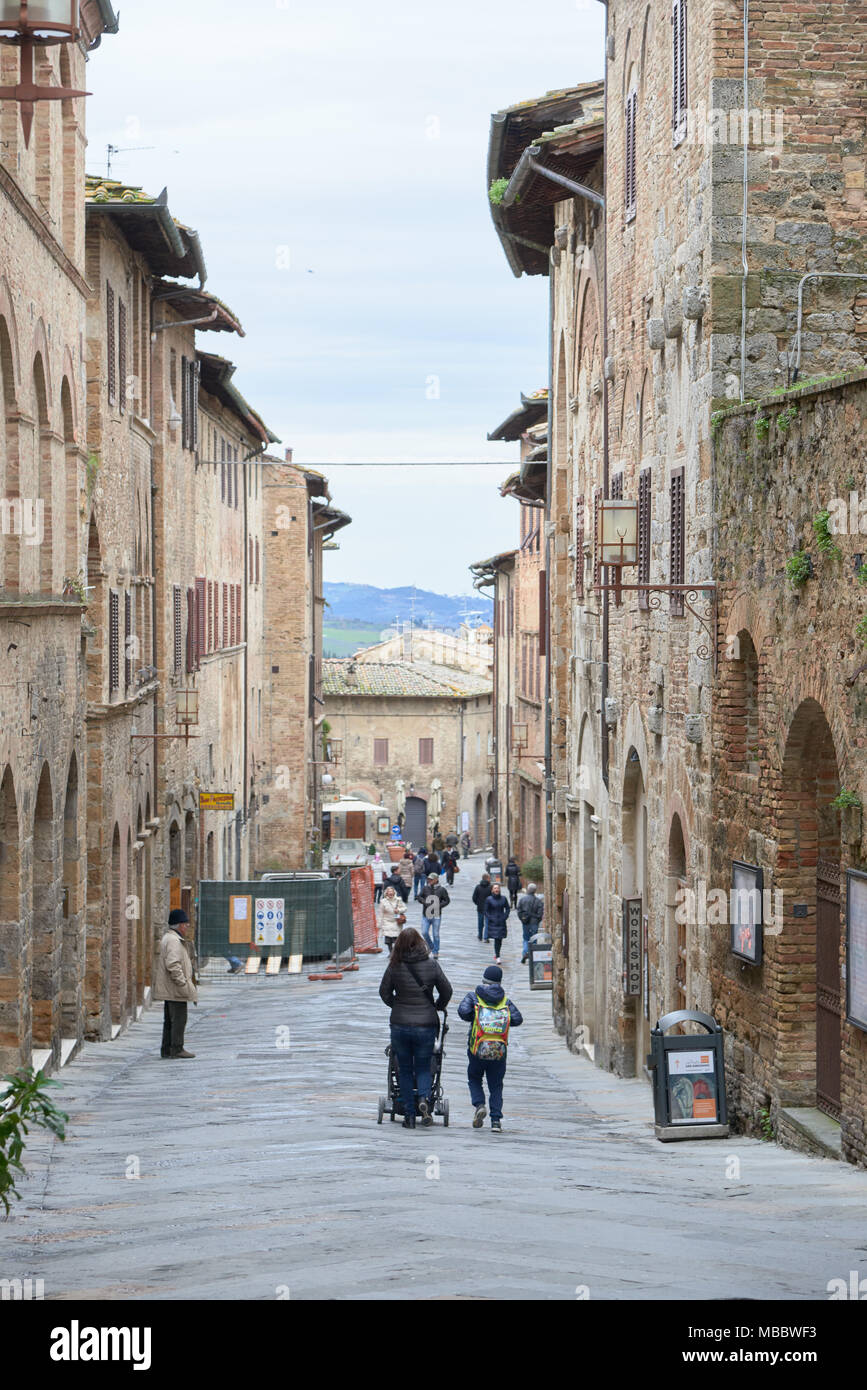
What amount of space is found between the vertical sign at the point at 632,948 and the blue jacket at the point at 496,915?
1309 centimetres

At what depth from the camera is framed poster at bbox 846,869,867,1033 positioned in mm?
10841

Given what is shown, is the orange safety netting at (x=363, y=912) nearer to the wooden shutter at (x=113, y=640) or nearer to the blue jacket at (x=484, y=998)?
the wooden shutter at (x=113, y=640)

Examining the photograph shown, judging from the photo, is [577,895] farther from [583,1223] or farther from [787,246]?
[583,1223]

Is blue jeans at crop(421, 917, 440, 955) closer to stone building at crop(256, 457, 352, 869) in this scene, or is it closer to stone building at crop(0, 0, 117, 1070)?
stone building at crop(0, 0, 117, 1070)

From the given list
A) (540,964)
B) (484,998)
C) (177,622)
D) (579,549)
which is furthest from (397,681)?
(484,998)

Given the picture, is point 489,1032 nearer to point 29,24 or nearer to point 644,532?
point 644,532

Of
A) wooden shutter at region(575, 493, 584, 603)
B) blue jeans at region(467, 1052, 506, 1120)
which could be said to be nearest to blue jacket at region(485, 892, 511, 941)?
wooden shutter at region(575, 493, 584, 603)

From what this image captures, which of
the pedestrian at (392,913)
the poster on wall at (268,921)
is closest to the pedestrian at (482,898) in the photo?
the poster on wall at (268,921)

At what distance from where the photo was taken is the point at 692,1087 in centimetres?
1374

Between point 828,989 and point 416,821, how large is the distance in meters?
66.8

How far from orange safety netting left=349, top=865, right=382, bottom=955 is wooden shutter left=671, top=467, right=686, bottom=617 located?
17363 mm

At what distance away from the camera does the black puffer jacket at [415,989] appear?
44.7 ft
